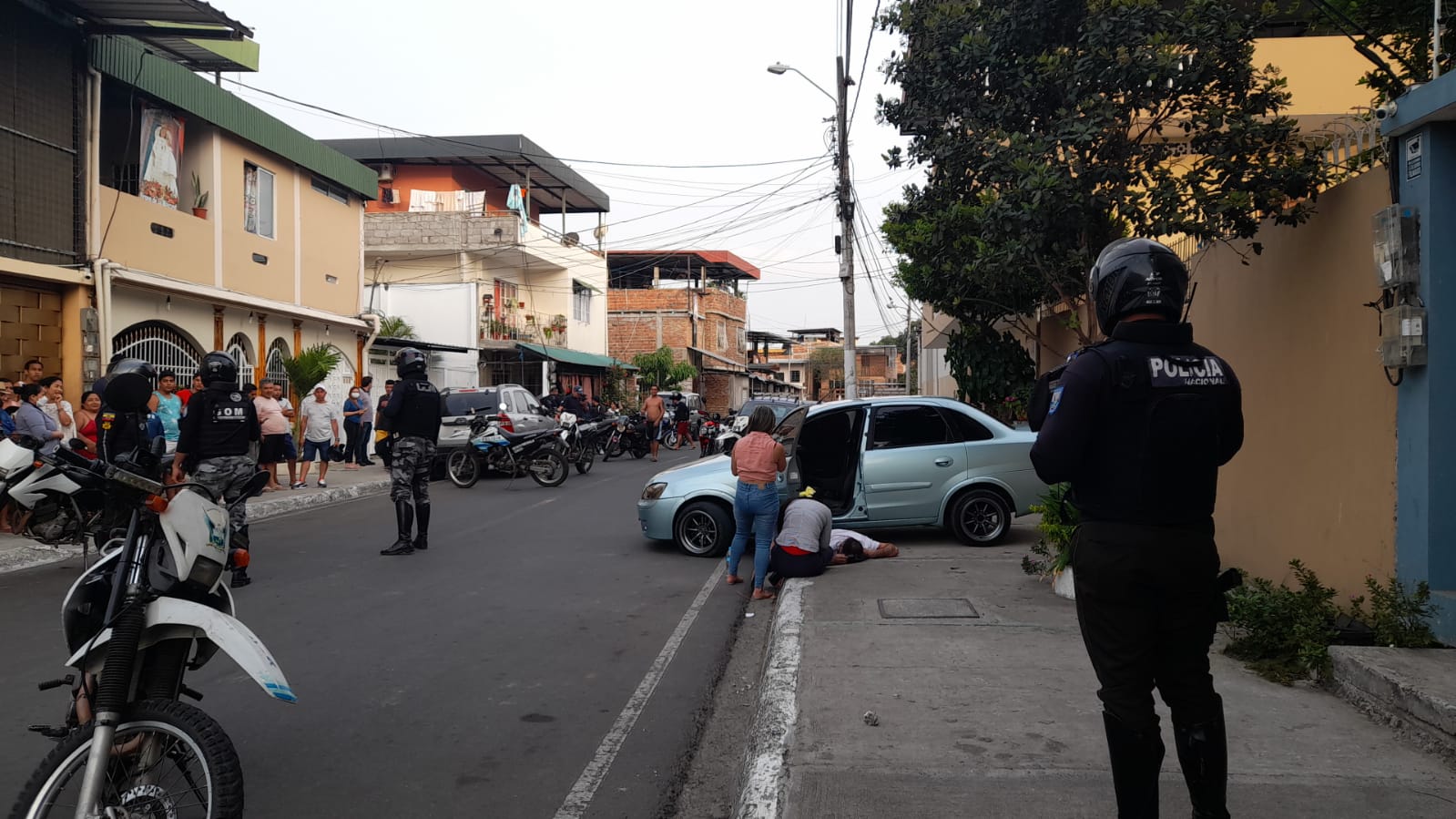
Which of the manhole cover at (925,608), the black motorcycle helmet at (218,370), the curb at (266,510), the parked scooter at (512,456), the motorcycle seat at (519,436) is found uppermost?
the black motorcycle helmet at (218,370)

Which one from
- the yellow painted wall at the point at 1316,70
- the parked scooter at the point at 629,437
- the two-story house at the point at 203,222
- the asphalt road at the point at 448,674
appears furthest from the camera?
the parked scooter at the point at 629,437

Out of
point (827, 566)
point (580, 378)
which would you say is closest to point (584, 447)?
point (827, 566)

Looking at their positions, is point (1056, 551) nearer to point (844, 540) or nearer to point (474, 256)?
point (844, 540)

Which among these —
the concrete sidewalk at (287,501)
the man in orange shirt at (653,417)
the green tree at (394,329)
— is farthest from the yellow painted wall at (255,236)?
the man in orange shirt at (653,417)

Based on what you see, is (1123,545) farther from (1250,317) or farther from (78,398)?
(78,398)

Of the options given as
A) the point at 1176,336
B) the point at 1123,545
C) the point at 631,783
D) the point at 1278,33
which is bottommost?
the point at 631,783

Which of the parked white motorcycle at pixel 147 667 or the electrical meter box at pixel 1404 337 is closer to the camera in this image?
the parked white motorcycle at pixel 147 667

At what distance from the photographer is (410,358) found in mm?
9680

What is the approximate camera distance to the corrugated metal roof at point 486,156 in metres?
33.4

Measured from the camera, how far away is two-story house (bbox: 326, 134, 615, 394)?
3175 cm

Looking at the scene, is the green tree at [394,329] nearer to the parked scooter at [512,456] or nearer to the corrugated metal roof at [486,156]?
the corrugated metal roof at [486,156]


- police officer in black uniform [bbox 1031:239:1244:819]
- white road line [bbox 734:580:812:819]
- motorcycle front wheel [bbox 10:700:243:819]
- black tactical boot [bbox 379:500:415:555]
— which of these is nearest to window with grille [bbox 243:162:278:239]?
black tactical boot [bbox 379:500:415:555]

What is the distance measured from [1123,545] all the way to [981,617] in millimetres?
3828

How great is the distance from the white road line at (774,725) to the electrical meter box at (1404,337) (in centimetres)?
357
